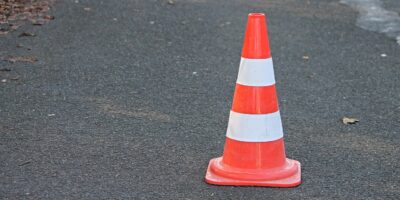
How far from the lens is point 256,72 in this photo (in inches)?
196

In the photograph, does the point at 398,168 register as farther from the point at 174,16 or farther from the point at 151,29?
the point at 174,16

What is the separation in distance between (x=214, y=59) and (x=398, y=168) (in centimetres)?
367

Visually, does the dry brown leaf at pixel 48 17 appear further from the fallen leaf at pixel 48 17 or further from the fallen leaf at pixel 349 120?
the fallen leaf at pixel 349 120

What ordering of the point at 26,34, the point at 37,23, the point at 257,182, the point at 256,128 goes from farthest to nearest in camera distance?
the point at 37,23 < the point at 26,34 < the point at 256,128 < the point at 257,182

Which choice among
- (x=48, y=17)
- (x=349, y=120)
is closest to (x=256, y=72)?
(x=349, y=120)

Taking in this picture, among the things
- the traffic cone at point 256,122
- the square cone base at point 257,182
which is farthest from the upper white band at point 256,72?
the square cone base at point 257,182

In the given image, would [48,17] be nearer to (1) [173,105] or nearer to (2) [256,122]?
(1) [173,105]

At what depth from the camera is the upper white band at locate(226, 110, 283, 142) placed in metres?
4.95

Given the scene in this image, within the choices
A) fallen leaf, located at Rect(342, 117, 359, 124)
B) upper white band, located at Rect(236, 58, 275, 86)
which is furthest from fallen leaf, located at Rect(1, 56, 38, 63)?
upper white band, located at Rect(236, 58, 275, 86)

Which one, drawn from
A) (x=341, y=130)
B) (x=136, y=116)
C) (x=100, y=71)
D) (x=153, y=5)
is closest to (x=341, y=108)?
(x=341, y=130)

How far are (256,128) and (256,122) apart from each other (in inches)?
1.5

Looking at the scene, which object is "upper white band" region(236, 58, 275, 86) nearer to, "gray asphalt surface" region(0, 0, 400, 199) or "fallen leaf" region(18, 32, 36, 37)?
"gray asphalt surface" region(0, 0, 400, 199)

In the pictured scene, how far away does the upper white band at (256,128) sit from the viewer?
495cm

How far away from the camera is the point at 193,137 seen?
5.78 meters
